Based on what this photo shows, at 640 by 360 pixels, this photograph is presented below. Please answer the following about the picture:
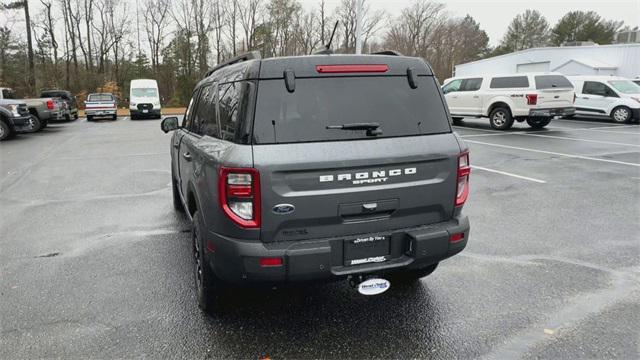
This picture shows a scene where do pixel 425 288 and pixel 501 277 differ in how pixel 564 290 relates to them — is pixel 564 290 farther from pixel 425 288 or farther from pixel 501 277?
pixel 425 288

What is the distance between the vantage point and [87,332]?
10.2 ft

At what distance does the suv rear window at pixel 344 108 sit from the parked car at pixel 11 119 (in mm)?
16825

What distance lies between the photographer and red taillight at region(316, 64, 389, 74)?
2859 mm

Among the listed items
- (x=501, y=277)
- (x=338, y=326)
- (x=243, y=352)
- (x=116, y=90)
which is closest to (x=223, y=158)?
(x=243, y=352)

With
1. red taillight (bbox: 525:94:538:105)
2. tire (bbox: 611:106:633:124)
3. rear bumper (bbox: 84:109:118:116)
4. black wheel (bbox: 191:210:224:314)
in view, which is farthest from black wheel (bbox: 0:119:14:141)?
tire (bbox: 611:106:633:124)

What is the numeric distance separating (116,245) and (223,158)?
2.99 meters

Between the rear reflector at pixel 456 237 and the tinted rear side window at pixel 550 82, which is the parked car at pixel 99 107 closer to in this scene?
the tinted rear side window at pixel 550 82

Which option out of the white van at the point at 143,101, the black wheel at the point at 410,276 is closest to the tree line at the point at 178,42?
the white van at the point at 143,101

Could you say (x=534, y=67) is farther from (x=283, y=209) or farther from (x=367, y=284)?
(x=283, y=209)

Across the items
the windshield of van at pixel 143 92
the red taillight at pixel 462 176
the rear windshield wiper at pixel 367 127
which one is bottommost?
the red taillight at pixel 462 176

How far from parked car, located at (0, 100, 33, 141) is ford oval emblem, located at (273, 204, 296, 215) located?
16984mm

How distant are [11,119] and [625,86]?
79.4 ft

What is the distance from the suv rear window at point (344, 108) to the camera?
272 cm

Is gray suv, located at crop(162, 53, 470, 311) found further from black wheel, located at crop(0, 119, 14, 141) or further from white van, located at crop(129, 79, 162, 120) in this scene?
white van, located at crop(129, 79, 162, 120)
